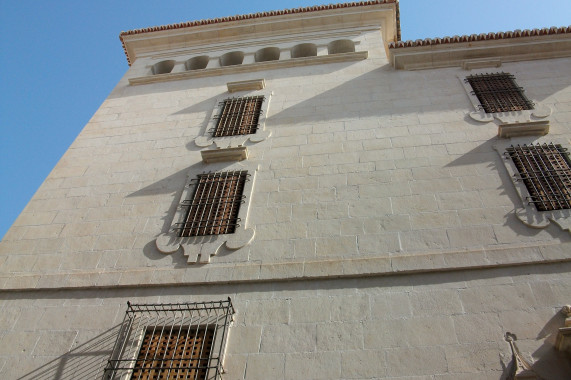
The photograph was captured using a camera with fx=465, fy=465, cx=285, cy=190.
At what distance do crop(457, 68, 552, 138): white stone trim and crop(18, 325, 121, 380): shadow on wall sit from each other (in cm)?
732

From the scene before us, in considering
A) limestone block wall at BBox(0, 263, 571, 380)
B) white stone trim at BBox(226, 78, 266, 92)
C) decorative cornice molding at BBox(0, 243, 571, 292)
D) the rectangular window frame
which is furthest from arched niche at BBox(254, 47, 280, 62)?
limestone block wall at BBox(0, 263, 571, 380)

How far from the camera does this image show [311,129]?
9.41 m

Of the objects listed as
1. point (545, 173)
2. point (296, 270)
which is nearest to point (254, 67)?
point (296, 270)

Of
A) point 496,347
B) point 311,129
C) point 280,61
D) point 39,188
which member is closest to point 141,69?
point 280,61

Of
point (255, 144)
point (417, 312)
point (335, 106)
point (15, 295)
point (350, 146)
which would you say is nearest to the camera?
point (417, 312)

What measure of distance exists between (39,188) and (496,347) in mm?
8274

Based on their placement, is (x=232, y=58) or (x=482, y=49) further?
(x=232, y=58)

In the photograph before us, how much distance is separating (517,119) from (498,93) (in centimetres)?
121

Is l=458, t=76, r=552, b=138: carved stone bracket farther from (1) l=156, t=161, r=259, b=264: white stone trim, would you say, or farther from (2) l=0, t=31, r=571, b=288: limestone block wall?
(1) l=156, t=161, r=259, b=264: white stone trim

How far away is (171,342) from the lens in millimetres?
5988

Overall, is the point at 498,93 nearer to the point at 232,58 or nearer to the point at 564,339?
the point at 564,339

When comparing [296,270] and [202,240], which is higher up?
[202,240]

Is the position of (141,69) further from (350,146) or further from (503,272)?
(503,272)

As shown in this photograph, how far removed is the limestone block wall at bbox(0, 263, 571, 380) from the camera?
17.1ft
